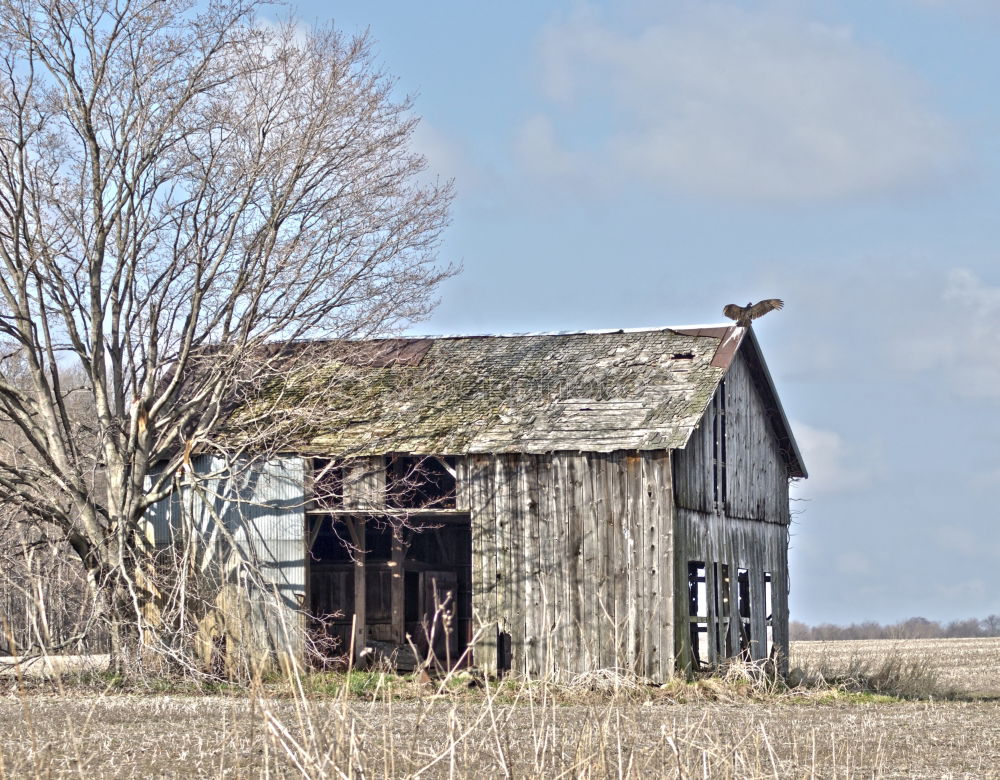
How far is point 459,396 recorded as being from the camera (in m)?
22.9

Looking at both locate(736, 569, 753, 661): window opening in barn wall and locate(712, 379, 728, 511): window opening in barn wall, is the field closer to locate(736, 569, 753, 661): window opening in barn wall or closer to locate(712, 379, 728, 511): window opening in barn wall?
locate(736, 569, 753, 661): window opening in barn wall

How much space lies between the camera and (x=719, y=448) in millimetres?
22812

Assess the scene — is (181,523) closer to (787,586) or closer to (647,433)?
(647,433)

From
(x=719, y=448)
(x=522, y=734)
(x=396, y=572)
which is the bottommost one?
(x=522, y=734)

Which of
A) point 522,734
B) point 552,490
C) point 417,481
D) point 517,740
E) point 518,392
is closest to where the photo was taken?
point 517,740

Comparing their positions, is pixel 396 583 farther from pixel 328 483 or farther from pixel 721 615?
pixel 721 615

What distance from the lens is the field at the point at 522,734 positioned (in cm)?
629

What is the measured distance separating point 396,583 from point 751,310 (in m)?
8.09

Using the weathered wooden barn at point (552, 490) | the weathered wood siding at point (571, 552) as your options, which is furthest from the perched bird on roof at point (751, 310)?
the weathered wood siding at point (571, 552)

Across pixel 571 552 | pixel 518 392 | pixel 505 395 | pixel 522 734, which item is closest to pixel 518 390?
pixel 518 392

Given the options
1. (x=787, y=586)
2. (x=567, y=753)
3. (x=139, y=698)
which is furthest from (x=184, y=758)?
(x=787, y=586)

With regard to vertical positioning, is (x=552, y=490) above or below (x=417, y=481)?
below

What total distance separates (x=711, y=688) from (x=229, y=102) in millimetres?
12021

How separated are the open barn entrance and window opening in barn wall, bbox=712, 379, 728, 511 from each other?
16.6 feet
